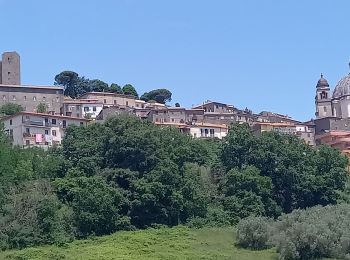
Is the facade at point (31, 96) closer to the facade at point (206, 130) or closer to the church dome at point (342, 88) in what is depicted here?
the facade at point (206, 130)

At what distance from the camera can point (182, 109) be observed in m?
85.6

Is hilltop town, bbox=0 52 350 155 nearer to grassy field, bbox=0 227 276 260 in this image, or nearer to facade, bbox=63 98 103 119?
facade, bbox=63 98 103 119

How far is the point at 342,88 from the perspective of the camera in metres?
101

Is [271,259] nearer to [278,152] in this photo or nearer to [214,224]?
[214,224]

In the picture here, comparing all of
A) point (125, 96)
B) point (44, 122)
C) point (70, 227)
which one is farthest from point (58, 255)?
point (125, 96)

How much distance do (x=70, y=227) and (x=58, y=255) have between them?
184 inches

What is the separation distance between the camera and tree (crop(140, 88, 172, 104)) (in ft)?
351

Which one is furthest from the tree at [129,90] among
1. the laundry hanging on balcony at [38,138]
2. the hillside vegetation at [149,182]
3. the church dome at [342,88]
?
the hillside vegetation at [149,182]

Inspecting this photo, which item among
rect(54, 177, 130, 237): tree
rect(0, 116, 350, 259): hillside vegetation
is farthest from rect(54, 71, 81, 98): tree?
rect(54, 177, 130, 237): tree

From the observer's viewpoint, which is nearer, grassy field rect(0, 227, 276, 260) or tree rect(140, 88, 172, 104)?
grassy field rect(0, 227, 276, 260)

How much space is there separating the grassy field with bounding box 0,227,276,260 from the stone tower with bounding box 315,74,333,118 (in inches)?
2292

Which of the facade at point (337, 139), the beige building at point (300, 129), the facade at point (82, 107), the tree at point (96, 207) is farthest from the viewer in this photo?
the facade at point (82, 107)

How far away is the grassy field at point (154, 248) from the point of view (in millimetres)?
41094

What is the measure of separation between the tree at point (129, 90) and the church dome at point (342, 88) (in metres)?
24.5
